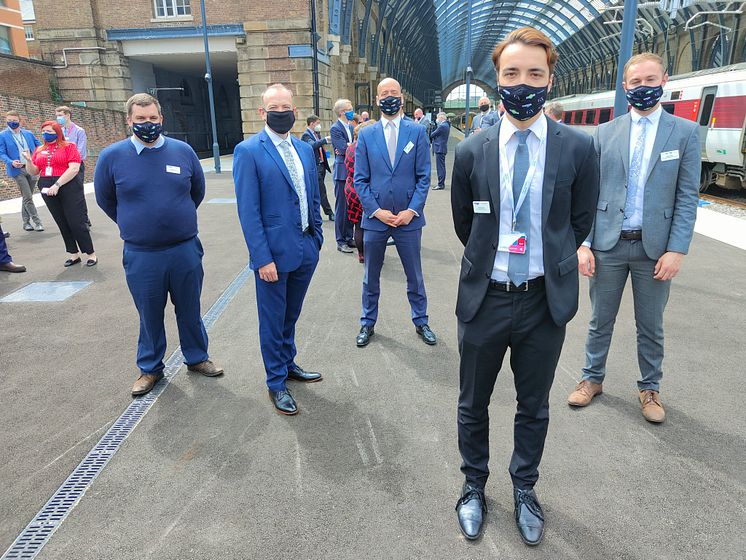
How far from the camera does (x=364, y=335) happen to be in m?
4.59

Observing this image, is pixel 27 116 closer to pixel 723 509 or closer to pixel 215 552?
pixel 215 552

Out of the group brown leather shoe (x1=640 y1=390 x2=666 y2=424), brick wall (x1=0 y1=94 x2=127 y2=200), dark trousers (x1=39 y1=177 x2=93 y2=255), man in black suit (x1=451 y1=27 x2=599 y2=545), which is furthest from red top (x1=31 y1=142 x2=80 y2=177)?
brown leather shoe (x1=640 y1=390 x2=666 y2=424)

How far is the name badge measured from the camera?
7.11 ft

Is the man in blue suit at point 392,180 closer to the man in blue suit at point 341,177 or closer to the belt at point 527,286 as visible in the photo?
the belt at point 527,286

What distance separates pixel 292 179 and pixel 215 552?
2165 millimetres

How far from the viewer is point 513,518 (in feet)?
8.19

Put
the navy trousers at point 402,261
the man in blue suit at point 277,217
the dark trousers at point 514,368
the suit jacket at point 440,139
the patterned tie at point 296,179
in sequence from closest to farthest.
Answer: the dark trousers at point 514,368
the man in blue suit at point 277,217
the patterned tie at point 296,179
the navy trousers at point 402,261
the suit jacket at point 440,139

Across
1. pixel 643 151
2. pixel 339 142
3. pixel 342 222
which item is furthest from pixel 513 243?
pixel 339 142

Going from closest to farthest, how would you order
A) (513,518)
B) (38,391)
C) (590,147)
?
(590,147) → (513,518) → (38,391)

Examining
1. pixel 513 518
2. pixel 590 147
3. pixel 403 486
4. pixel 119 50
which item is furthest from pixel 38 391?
pixel 119 50

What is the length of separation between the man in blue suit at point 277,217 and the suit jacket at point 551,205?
4.62 ft

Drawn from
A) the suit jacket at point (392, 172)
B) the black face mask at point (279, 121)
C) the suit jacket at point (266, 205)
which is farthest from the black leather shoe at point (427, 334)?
the black face mask at point (279, 121)

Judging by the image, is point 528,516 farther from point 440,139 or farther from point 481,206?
point 440,139

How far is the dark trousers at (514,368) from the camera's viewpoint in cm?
223
